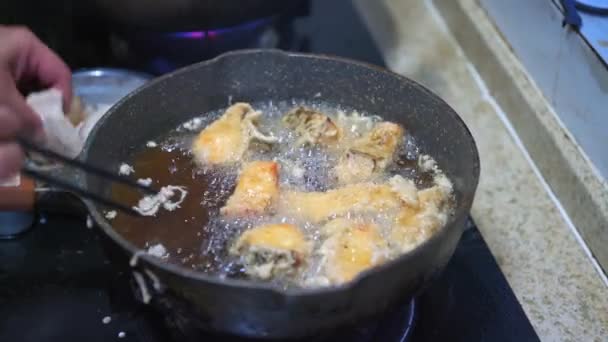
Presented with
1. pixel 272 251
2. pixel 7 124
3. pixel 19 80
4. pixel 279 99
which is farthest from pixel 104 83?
pixel 272 251

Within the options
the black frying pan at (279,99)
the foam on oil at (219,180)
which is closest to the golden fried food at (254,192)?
the foam on oil at (219,180)

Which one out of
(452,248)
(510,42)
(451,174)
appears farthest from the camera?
(510,42)

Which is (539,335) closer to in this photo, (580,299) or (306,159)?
(580,299)

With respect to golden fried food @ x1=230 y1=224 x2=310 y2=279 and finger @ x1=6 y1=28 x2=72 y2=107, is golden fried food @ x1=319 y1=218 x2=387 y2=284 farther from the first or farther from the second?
finger @ x1=6 y1=28 x2=72 y2=107

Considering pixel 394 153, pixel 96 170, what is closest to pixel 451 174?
pixel 394 153

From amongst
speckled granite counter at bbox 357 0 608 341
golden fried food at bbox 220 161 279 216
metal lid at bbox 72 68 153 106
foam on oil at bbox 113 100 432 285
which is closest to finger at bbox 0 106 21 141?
foam on oil at bbox 113 100 432 285
